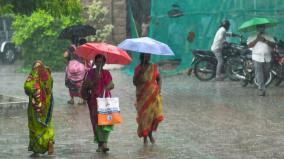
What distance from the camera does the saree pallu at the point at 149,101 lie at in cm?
1137

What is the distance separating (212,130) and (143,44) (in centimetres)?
202

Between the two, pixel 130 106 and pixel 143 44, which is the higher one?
pixel 143 44

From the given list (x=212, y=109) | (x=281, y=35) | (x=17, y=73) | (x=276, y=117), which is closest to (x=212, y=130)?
(x=276, y=117)

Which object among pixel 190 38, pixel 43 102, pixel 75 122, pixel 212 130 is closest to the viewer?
pixel 43 102

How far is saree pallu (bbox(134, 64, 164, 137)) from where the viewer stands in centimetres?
1137

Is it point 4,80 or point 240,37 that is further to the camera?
point 4,80

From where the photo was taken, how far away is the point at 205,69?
70.7ft

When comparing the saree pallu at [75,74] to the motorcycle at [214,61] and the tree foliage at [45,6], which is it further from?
the motorcycle at [214,61]

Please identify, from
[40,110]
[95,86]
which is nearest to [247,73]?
[95,86]

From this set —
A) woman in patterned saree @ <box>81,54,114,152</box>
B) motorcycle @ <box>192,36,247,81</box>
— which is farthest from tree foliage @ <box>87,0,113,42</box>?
woman in patterned saree @ <box>81,54,114,152</box>

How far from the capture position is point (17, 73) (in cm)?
2698

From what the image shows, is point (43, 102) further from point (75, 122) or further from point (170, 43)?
point (170, 43)

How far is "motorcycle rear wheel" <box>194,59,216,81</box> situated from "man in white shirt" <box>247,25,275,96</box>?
12.6 feet

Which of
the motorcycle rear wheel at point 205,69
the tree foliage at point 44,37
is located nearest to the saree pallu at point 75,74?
the motorcycle rear wheel at point 205,69
